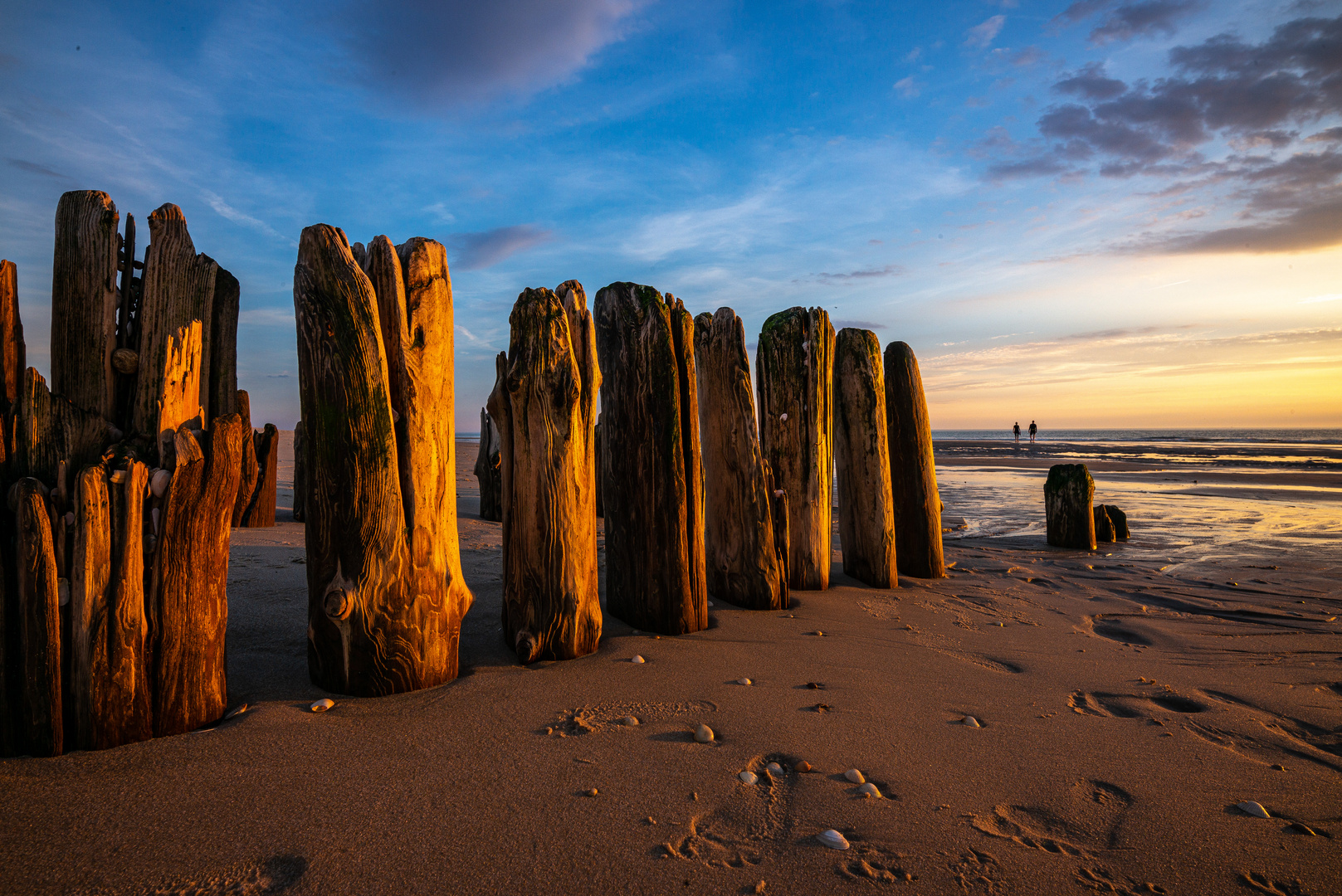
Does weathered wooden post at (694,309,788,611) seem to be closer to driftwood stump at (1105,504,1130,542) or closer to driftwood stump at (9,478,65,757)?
driftwood stump at (9,478,65,757)

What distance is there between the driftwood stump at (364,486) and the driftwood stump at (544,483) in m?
0.48

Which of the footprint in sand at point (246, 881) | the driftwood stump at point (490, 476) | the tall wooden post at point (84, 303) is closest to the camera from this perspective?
the footprint in sand at point (246, 881)

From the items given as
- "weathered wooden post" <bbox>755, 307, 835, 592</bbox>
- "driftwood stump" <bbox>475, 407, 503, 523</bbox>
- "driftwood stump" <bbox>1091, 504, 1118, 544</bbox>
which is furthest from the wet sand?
"driftwood stump" <bbox>475, 407, 503, 523</bbox>

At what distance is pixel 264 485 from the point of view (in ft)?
24.6

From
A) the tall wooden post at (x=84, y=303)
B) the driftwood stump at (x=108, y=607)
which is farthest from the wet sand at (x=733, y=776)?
the tall wooden post at (x=84, y=303)

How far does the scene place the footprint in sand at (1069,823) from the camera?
2000mm

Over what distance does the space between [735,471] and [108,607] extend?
329 centimetres

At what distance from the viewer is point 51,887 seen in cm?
165

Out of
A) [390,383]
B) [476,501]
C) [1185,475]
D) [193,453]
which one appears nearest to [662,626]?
[390,383]

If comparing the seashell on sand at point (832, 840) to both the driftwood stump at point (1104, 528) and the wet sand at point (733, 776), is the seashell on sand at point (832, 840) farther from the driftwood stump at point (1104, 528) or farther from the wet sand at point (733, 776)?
the driftwood stump at point (1104, 528)

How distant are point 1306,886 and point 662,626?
8.99ft

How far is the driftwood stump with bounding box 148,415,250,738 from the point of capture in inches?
90.3

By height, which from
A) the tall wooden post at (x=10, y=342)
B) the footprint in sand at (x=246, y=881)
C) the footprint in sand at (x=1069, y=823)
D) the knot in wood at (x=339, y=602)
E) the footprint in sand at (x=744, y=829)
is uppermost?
the tall wooden post at (x=10, y=342)

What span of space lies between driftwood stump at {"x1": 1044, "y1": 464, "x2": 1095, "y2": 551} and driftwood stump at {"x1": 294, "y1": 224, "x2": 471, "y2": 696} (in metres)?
7.37
